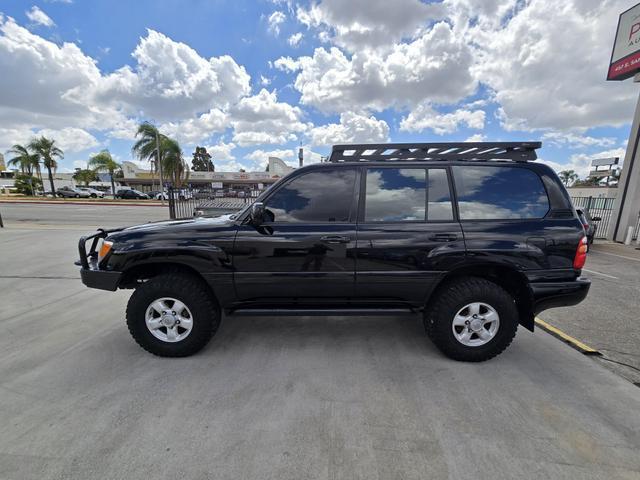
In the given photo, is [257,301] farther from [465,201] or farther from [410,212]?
[465,201]

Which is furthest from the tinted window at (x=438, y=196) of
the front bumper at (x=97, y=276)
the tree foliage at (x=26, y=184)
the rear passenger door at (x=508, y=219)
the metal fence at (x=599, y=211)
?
the tree foliage at (x=26, y=184)

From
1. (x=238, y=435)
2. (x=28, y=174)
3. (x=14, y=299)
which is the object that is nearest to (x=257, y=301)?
(x=238, y=435)

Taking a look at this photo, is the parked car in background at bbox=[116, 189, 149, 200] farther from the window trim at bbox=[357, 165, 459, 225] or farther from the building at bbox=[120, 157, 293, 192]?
the window trim at bbox=[357, 165, 459, 225]

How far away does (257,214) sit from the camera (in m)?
2.58

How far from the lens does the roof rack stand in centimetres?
285

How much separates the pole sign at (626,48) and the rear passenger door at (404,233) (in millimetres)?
12547

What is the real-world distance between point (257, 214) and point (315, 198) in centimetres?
59

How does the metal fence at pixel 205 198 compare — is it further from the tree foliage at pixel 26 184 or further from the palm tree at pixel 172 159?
the tree foliage at pixel 26 184

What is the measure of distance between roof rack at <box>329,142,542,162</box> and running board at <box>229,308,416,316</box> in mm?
1465

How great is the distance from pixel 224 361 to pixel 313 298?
1.02 metres

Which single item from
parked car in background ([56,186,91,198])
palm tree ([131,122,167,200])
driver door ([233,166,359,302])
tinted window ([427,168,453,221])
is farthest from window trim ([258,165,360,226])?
parked car in background ([56,186,91,198])

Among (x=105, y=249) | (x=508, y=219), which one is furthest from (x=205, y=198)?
(x=508, y=219)

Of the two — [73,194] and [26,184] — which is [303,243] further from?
[26,184]

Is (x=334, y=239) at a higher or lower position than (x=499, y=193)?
lower
